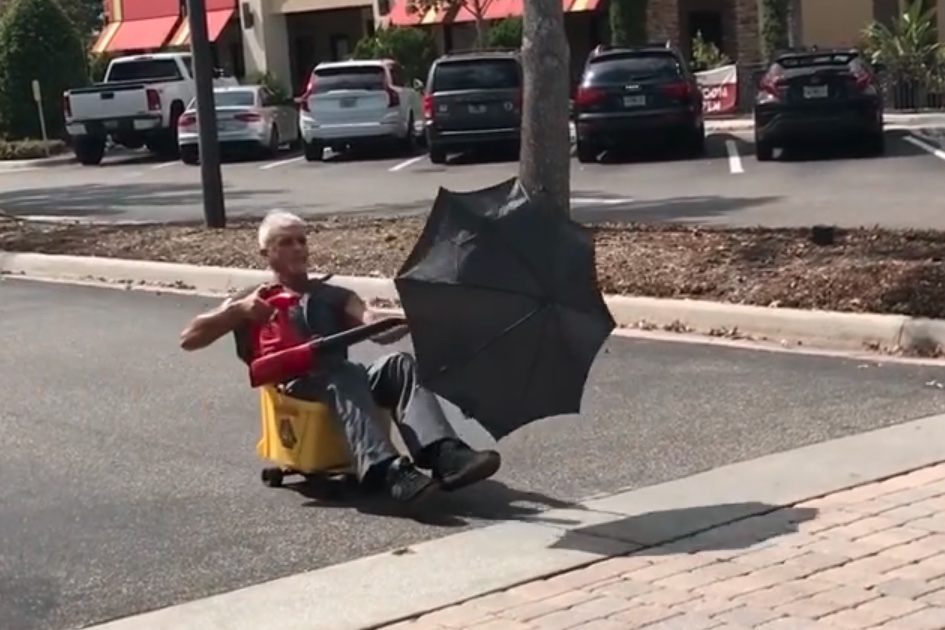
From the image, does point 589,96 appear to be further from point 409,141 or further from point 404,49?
point 404,49

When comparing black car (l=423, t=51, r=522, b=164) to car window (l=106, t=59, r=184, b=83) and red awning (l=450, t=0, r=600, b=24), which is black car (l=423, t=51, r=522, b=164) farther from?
red awning (l=450, t=0, r=600, b=24)

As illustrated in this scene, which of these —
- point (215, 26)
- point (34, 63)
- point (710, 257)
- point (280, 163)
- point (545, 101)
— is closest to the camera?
point (710, 257)

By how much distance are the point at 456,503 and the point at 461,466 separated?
0.36 m

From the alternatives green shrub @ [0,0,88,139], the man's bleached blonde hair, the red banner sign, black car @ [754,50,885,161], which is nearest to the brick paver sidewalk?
the man's bleached blonde hair

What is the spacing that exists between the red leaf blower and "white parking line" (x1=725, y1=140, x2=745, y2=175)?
15.4 metres

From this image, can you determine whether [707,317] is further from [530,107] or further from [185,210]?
[185,210]

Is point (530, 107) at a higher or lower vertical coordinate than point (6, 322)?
higher

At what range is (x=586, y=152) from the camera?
25.5 meters

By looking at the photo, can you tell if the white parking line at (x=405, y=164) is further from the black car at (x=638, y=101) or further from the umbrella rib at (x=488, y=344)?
the umbrella rib at (x=488, y=344)

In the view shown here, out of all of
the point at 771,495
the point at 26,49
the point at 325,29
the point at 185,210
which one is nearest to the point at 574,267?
the point at 771,495

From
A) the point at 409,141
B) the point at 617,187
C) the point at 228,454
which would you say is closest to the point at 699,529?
the point at 228,454

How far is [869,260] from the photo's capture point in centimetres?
1137

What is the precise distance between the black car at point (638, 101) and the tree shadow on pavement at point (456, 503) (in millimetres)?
17836

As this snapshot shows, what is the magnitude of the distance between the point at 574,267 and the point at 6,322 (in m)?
7.14
